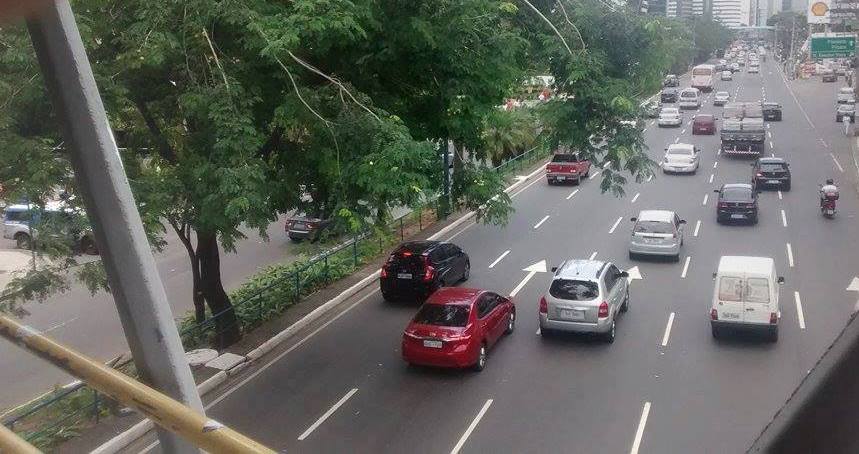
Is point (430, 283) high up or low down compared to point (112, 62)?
down

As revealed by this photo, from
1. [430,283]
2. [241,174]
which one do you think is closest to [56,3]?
[241,174]

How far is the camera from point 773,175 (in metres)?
31.3

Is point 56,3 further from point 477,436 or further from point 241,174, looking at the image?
point 477,436

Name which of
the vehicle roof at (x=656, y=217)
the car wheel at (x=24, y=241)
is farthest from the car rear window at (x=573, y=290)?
the car wheel at (x=24, y=241)

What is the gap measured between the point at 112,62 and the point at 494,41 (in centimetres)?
554

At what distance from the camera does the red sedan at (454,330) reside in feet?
44.8

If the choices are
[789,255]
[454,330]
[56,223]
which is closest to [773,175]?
[789,255]

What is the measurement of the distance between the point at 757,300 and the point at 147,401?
14619 millimetres

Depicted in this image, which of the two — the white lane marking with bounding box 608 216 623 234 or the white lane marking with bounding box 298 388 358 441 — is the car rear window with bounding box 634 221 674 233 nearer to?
the white lane marking with bounding box 608 216 623 234

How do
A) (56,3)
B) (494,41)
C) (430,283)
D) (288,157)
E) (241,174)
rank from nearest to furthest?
1. (56,3)
2. (241,174)
3. (494,41)
4. (288,157)
5. (430,283)

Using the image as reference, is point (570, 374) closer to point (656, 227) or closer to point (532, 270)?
point (532, 270)

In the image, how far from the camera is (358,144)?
34.1ft

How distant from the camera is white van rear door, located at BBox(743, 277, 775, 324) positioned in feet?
47.6

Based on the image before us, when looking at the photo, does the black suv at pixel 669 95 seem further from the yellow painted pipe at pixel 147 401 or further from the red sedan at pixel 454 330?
the yellow painted pipe at pixel 147 401
